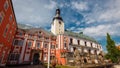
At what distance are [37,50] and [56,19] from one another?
18754 millimetres

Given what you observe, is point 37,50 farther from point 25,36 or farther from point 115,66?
point 115,66

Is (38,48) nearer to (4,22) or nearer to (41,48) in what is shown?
(41,48)

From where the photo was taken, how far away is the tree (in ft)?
119

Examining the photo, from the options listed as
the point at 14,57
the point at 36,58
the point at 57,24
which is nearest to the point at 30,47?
the point at 36,58

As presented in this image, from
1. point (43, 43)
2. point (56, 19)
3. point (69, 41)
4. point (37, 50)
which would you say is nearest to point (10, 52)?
point (37, 50)

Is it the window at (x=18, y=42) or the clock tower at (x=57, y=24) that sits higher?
the clock tower at (x=57, y=24)

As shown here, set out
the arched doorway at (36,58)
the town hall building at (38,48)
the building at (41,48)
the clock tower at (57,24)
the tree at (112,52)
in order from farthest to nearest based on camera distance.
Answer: the clock tower at (57,24)
the tree at (112,52)
the arched doorway at (36,58)
the building at (41,48)
the town hall building at (38,48)

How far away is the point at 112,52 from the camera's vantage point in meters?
37.2

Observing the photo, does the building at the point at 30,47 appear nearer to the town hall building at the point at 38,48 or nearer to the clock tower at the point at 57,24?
the town hall building at the point at 38,48

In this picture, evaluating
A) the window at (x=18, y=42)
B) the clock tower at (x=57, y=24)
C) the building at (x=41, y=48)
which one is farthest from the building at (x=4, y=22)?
the clock tower at (x=57, y=24)

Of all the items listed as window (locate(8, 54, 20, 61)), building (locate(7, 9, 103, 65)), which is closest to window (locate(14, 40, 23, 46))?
building (locate(7, 9, 103, 65))

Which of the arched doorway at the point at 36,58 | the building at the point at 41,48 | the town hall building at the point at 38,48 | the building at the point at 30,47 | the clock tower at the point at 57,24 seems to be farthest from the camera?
the clock tower at the point at 57,24

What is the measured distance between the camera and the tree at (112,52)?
36375 millimetres

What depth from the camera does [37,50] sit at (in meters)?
32.3
